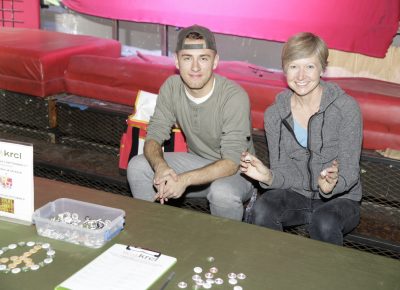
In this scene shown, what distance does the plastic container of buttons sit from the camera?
150cm

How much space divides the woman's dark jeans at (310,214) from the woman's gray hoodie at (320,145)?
0.13 feet

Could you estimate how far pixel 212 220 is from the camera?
5.48 feet

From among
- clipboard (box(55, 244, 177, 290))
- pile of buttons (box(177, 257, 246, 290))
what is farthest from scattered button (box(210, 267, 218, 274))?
clipboard (box(55, 244, 177, 290))

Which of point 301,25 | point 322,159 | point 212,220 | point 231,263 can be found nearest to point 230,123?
point 322,159

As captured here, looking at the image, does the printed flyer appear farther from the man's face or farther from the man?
the man's face

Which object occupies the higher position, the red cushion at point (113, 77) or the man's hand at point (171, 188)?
the red cushion at point (113, 77)

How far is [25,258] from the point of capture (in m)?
1.41

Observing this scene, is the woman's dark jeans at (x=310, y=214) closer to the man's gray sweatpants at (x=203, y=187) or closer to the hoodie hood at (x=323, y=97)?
the man's gray sweatpants at (x=203, y=187)

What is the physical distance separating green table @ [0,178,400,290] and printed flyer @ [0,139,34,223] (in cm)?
4

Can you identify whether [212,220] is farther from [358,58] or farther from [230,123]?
[358,58]

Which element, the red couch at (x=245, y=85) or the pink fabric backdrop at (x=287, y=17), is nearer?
the red couch at (x=245, y=85)

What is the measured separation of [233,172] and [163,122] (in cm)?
42

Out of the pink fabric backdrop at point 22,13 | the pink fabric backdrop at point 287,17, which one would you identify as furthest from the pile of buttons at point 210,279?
the pink fabric backdrop at point 22,13

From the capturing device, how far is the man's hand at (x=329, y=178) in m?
1.88
